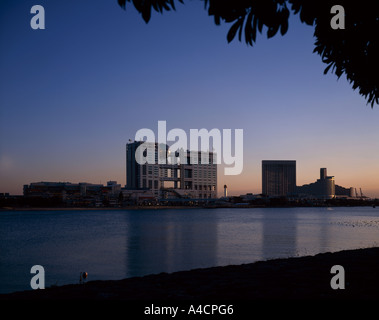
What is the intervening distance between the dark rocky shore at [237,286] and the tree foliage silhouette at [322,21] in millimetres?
3510

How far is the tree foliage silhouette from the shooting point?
382cm

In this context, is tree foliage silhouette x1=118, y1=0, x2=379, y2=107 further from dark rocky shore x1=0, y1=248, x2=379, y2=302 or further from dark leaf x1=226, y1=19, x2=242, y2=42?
dark rocky shore x1=0, y1=248, x2=379, y2=302

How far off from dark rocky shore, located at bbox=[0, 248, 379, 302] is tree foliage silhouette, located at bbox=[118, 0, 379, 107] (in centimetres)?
351

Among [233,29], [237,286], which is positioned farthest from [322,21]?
[237,286]

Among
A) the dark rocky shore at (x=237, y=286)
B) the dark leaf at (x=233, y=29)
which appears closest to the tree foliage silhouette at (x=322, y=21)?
the dark leaf at (x=233, y=29)

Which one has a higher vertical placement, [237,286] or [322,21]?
[322,21]

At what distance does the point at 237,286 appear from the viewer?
23.5ft

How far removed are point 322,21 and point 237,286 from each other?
458cm

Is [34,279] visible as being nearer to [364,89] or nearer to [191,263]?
[191,263]

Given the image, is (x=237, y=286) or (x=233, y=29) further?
(x=237, y=286)

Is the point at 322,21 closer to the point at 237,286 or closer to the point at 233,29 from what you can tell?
the point at 233,29

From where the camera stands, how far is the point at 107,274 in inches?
862
